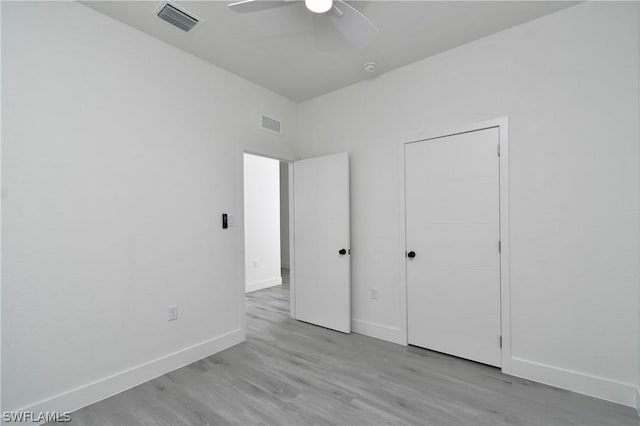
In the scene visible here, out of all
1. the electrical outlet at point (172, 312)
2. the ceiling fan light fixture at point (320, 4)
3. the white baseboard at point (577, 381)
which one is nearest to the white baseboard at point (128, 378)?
the electrical outlet at point (172, 312)

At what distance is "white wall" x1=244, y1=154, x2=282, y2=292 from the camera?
518 centimetres

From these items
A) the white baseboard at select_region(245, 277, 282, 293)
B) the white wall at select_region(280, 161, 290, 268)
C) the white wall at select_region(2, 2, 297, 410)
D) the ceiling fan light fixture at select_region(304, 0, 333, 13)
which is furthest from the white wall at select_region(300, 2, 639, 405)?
the white wall at select_region(280, 161, 290, 268)

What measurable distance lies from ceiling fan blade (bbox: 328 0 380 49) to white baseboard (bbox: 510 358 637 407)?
2.70 m

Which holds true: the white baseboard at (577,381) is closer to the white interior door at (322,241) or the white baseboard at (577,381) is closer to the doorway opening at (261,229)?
the white interior door at (322,241)

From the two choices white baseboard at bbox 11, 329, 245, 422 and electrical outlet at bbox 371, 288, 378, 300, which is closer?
white baseboard at bbox 11, 329, 245, 422

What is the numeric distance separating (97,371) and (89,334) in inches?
11.0

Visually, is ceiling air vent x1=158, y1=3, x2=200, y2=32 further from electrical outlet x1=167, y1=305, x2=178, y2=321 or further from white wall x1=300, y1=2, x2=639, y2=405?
electrical outlet x1=167, y1=305, x2=178, y2=321

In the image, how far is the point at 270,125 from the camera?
11.4ft

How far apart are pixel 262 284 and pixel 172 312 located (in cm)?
277

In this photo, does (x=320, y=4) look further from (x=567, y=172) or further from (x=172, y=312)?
(x=172, y=312)

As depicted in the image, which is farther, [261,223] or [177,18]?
A: [261,223]

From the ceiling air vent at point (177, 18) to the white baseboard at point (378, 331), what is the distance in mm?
3197

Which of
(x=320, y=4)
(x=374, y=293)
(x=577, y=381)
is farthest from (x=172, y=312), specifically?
(x=577, y=381)

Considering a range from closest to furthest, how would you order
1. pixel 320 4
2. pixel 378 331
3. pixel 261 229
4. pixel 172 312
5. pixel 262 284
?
pixel 320 4 → pixel 172 312 → pixel 378 331 → pixel 262 284 → pixel 261 229
